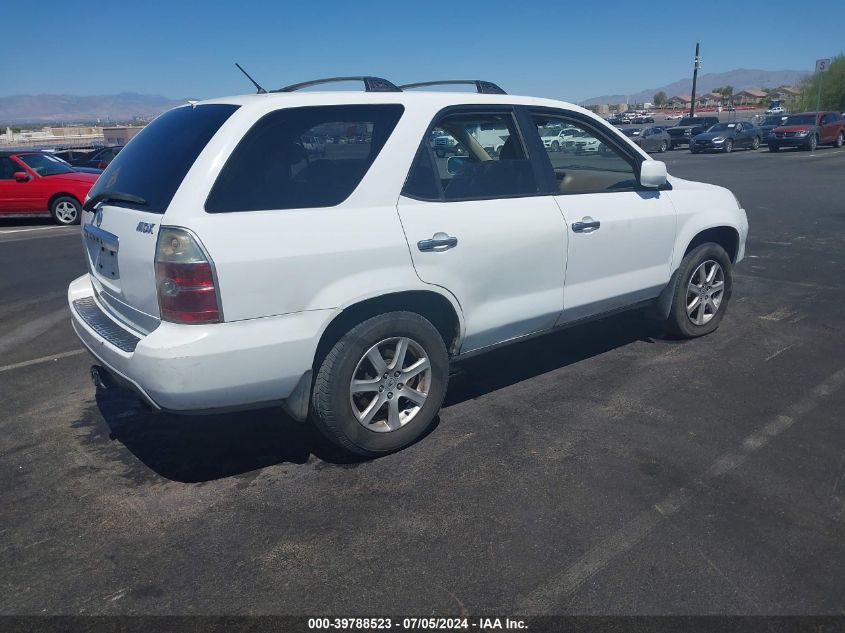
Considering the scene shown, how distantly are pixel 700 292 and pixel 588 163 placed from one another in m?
1.35

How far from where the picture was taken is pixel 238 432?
412 cm

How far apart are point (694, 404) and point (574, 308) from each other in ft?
3.11

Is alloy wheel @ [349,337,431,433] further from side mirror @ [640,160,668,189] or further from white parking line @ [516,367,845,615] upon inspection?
side mirror @ [640,160,668,189]

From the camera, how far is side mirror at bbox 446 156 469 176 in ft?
13.2

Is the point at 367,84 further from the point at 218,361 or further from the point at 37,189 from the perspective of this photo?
the point at 37,189

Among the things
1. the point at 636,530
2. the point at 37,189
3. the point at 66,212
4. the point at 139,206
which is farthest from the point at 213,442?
the point at 37,189

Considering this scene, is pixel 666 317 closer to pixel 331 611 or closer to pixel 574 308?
pixel 574 308

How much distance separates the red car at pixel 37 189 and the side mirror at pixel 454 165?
11.7m

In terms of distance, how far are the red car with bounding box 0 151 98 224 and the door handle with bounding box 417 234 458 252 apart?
12143 millimetres

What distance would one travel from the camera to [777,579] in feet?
8.78

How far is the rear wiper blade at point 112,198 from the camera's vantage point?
337 cm

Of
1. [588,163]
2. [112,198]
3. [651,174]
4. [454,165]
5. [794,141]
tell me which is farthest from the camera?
[794,141]

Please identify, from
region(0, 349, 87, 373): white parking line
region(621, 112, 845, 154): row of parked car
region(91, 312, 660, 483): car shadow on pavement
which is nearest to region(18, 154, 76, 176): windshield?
region(0, 349, 87, 373): white parking line

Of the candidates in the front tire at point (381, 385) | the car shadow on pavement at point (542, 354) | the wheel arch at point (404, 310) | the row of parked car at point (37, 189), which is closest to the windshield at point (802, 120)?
the row of parked car at point (37, 189)
